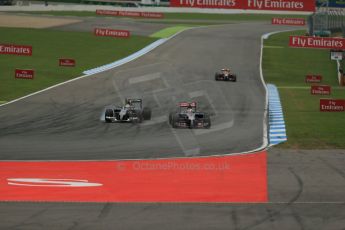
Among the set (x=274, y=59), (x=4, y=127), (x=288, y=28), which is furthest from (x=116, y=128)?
(x=288, y=28)

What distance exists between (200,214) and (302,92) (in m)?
25.3

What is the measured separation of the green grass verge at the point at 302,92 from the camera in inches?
893

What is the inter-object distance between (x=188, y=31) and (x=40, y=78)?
3453 centimetres

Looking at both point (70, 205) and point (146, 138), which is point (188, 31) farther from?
point (70, 205)

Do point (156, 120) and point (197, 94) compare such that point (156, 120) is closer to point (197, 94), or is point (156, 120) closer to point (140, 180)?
point (197, 94)

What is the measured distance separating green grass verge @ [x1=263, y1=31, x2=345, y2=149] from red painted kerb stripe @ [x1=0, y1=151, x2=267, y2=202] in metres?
4.34

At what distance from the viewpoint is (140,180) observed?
620 inches

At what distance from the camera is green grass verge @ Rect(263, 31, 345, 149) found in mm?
22689

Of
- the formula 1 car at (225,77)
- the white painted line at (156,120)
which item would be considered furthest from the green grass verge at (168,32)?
the white painted line at (156,120)

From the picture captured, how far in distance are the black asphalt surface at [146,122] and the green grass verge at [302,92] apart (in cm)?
131

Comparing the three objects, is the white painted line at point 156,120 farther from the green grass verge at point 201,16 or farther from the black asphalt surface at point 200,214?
the green grass verge at point 201,16

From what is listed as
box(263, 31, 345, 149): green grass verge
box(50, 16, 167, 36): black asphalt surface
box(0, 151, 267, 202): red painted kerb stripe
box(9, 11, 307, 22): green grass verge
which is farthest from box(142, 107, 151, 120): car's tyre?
box(9, 11, 307, 22): green grass verge


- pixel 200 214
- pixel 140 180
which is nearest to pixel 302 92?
pixel 140 180

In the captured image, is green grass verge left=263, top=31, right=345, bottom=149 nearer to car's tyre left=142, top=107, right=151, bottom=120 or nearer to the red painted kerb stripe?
the red painted kerb stripe
